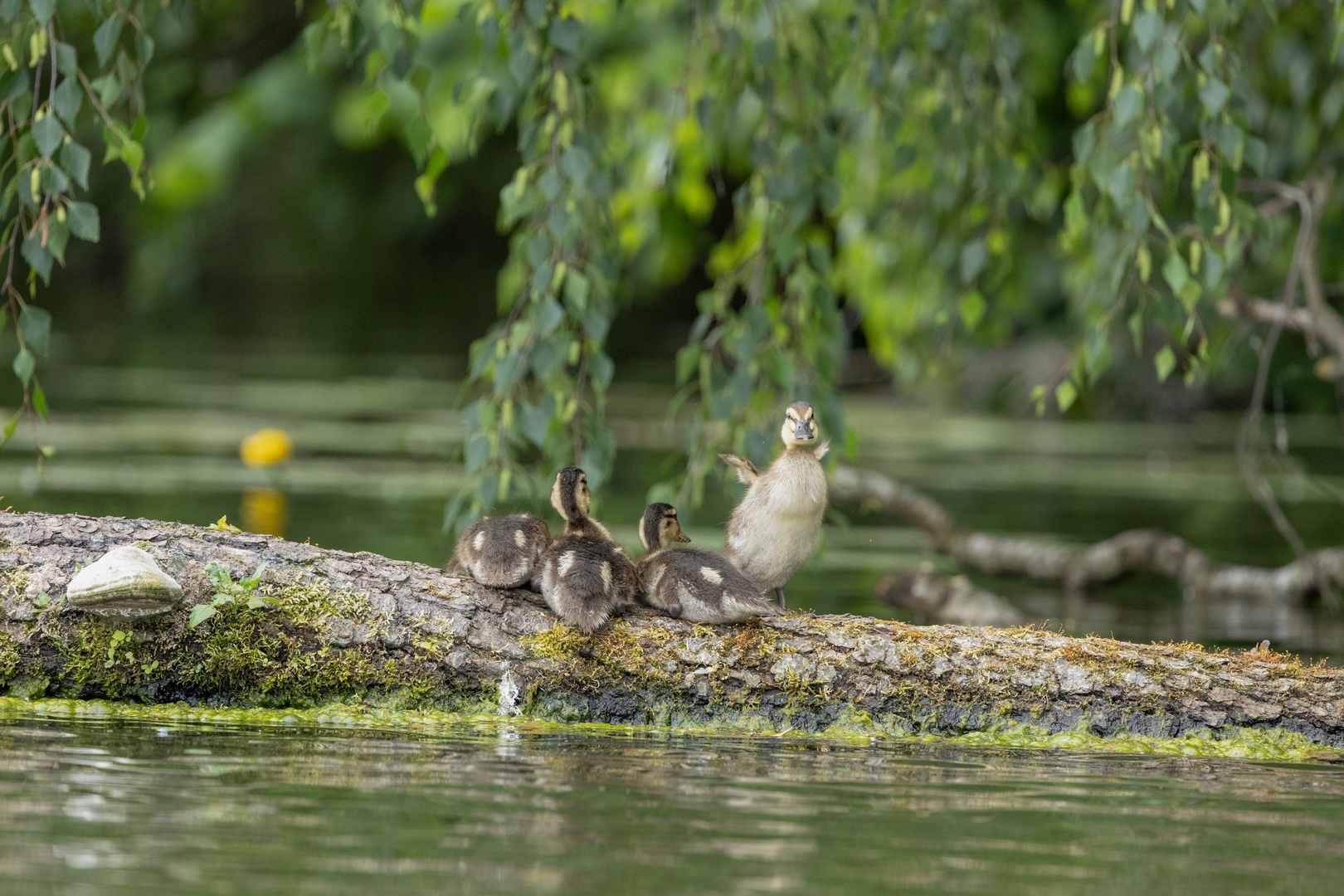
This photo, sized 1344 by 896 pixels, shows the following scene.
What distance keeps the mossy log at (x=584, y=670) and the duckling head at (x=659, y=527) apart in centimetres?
47

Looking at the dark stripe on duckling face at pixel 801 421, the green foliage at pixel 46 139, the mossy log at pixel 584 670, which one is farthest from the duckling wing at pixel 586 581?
the green foliage at pixel 46 139

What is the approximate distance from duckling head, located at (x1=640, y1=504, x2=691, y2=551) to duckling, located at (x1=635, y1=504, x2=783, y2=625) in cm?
32

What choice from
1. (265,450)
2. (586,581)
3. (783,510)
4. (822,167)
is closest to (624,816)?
(586,581)

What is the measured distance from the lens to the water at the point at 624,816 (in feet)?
13.6

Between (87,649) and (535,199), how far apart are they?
215 centimetres

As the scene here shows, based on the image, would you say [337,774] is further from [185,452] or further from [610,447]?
[185,452]

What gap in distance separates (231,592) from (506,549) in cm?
83

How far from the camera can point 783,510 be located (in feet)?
20.7

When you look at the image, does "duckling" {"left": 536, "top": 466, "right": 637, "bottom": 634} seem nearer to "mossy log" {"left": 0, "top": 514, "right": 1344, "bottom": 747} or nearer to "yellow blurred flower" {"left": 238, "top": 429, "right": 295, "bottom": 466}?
"mossy log" {"left": 0, "top": 514, "right": 1344, "bottom": 747}

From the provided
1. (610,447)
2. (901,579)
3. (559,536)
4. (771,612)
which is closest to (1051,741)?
(771,612)

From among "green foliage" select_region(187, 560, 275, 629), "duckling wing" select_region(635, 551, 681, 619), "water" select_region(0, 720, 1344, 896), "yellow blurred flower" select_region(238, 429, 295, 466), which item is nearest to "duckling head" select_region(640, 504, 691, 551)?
"duckling wing" select_region(635, 551, 681, 619)

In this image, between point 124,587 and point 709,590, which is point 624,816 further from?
point 124,587

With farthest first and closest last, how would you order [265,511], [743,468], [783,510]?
[265,511]
[743,468]
[783,510]

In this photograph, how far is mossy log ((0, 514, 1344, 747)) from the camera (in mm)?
5777
